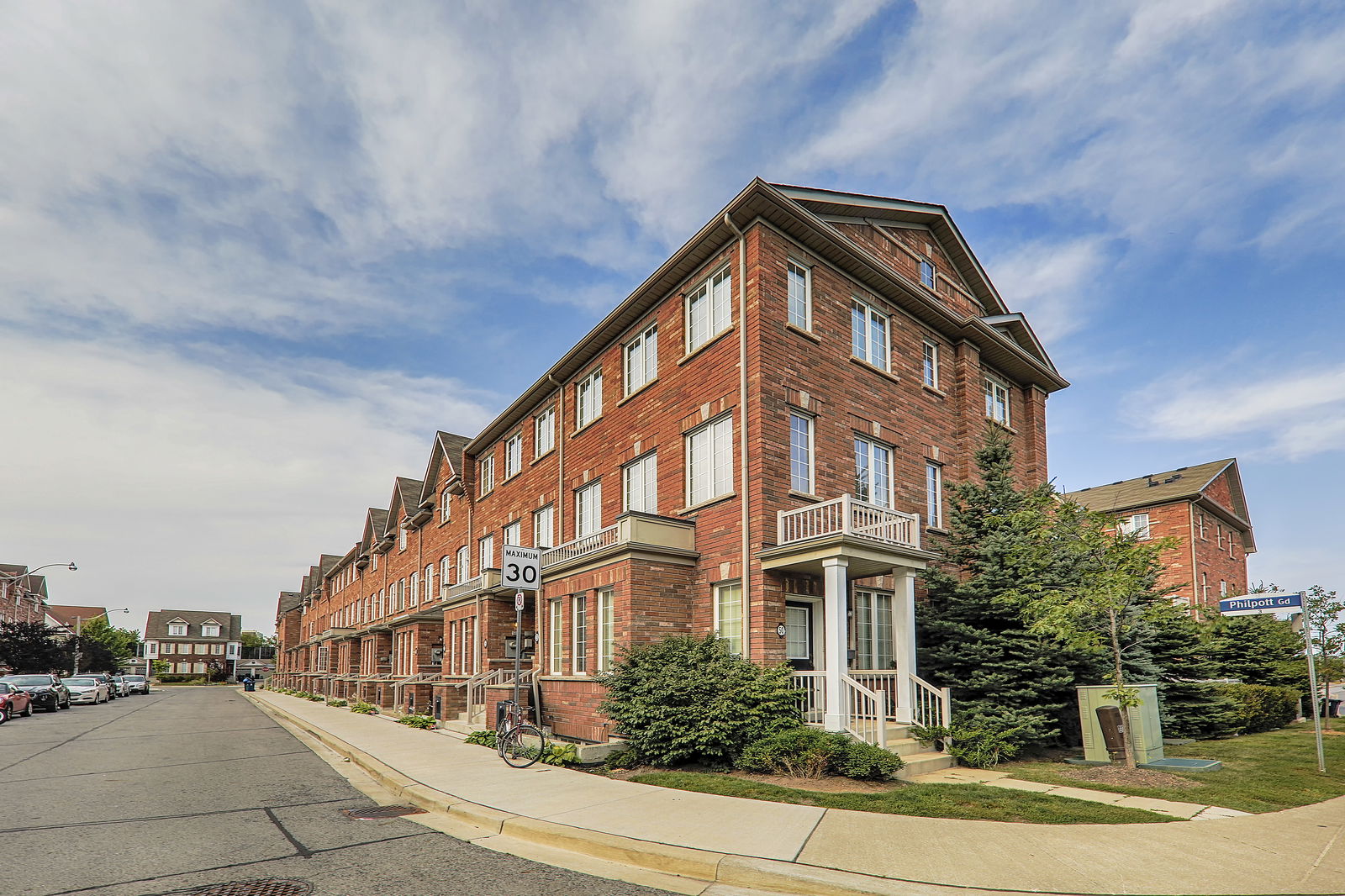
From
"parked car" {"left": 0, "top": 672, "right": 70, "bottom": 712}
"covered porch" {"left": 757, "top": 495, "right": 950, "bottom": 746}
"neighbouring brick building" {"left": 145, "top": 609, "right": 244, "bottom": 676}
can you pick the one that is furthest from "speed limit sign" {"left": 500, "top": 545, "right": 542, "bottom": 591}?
"neighbouring brick building" {"left": 145, "top": 609, "right": 244, "bottom": 676}

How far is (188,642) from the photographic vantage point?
13662 centimetres

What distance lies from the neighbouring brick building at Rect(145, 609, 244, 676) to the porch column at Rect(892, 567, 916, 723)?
143393 millimetres

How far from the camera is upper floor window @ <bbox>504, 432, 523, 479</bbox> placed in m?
28.0

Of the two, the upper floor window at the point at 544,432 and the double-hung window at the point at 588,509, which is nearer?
the double-hung window at the point at 588,509

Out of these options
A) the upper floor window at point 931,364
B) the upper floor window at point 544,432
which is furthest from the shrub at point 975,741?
the upper floor window at point 544,432

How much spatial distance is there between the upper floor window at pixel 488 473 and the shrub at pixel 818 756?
19.9 m

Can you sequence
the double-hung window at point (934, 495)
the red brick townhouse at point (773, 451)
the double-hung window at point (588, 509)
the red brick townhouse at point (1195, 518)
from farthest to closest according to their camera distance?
the red brick townhouse at point (1195, 518) < the double-hung window at point (588, 509) < the double-hung window at point (934, 495) < the red brick townhouse at point (773, 451)

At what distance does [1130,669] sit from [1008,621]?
498cm

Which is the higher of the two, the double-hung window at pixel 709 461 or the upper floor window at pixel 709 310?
the upper floor window at pixel 709 310

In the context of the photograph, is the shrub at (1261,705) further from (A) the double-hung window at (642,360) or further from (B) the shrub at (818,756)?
(A) the double-hung window at (642,360)

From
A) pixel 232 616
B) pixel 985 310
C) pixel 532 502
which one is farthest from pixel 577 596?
pixel 232 616

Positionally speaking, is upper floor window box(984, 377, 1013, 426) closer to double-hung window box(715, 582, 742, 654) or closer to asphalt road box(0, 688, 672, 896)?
double-hung window box(715, 582, 742, 654)

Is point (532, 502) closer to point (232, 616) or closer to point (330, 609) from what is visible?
point (330, 609)

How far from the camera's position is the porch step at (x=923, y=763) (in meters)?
12.2
